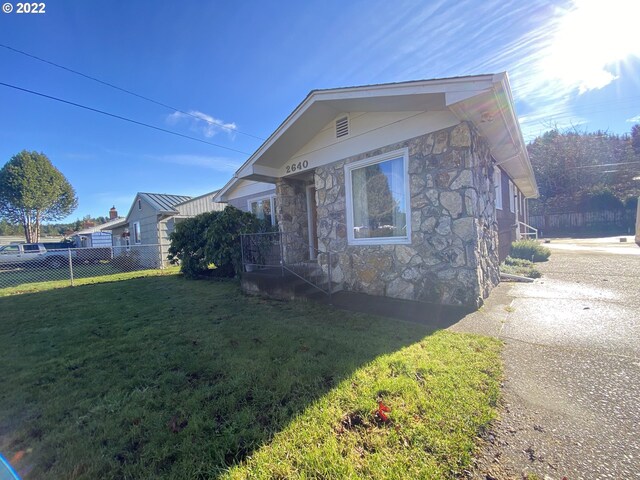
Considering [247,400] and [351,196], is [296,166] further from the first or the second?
[247,400]

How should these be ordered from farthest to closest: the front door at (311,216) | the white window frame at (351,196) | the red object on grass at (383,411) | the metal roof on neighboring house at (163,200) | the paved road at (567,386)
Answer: the metal roof on neighboring house at (163,200) < the front door at (311,216) < the white window frame at (351,196) < the red object on grass at (383,411) < the paved road at (567,386)

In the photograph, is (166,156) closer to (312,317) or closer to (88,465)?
(312,317)

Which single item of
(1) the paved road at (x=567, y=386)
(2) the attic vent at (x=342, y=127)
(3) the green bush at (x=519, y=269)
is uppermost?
(2) the attic vent at (x=342, y=127)

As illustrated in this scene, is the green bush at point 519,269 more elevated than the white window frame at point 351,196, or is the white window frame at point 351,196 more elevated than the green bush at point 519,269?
the white window frame at point 351,196

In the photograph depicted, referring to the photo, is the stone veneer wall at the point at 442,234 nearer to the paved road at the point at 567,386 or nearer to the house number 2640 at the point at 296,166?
the paved road at the point at 567,386

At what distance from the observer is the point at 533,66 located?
6199 mm

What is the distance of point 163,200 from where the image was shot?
51.9ft

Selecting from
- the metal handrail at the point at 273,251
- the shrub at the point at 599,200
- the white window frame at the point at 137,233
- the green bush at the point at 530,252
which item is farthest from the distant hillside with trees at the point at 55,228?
the shrub at the point at 599,200

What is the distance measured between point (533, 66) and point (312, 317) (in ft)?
24.3

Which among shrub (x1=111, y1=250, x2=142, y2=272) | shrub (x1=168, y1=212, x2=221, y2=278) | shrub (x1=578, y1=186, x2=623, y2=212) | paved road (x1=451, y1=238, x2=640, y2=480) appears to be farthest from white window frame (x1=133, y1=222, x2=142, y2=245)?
shrub (x1=578, y1=186, x2=623, y2=212)

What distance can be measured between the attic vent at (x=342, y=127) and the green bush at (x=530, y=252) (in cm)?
830

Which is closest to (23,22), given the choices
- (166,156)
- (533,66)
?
(166,156)

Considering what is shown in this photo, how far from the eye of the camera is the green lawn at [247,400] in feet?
5.39

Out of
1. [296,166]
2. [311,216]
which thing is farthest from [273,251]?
[296,166]
